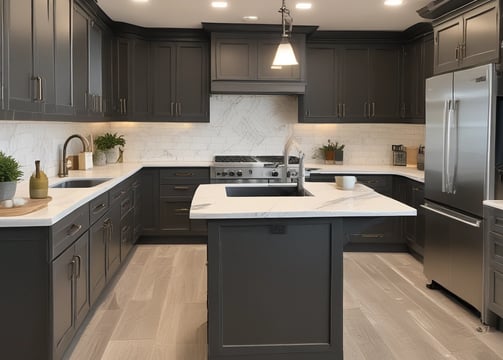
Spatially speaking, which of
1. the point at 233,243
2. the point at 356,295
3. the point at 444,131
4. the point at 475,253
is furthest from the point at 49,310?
the point at 444,131

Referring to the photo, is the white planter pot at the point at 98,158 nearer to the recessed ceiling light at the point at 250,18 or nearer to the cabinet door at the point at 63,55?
the cabinet door at the point at 63,55

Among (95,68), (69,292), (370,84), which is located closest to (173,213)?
(95,68)

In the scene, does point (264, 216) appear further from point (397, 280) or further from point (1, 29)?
point (397, 280)

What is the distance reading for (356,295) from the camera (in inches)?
173

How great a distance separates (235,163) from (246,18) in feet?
5.26

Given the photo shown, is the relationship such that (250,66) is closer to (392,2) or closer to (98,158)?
(392,2)

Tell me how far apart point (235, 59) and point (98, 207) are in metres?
2.92

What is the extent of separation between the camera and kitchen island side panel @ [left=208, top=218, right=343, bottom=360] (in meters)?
2.91

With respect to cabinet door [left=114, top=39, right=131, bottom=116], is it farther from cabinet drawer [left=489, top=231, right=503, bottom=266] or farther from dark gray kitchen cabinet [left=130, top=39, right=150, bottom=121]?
cabinet drawer [left=489, top=231, right=503, bottom=266]

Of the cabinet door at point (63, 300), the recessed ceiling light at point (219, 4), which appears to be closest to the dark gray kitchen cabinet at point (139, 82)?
the recessed ceiling light at point (219, 4)

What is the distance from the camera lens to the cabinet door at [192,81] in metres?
6.32

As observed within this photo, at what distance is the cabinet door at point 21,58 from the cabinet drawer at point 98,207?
78 centimetres

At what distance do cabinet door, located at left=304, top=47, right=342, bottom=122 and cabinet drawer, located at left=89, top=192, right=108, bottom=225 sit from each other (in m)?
3.01

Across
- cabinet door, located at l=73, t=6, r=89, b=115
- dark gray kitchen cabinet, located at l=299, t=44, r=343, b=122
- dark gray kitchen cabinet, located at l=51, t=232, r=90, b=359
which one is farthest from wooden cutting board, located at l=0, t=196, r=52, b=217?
dark gray kitchen cabinet, located at l=299, t=44, r=343, b=122
